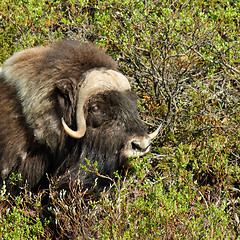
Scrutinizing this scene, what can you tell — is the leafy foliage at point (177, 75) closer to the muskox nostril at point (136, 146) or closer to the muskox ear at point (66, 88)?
the muskox nostril at point (136, 146)

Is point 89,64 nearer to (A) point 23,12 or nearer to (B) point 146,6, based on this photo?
(B) point 146,6

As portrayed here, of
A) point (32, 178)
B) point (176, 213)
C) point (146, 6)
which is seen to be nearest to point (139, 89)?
point (146, 6)

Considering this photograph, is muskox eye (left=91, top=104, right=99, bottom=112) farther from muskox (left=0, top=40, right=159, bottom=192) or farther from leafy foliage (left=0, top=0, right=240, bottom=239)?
leafy foliage (left=0, top=0, right=240, bottom=239)

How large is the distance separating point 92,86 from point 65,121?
38 centimetres

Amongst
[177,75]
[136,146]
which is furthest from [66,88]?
[177,75]

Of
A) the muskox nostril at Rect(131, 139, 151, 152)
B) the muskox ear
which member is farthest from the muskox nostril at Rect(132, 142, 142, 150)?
the muskox ear

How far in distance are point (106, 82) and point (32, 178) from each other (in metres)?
1.07

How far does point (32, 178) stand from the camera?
12.3ft

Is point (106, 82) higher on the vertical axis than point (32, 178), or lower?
higher

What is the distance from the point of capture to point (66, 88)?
359 centimetres

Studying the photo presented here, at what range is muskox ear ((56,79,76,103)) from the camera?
359 cm

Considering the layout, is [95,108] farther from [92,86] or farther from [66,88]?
[66,88]

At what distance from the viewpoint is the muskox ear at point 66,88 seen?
3.59m

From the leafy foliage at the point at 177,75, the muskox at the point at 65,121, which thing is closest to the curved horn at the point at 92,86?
the muskox at the point at 65,121
